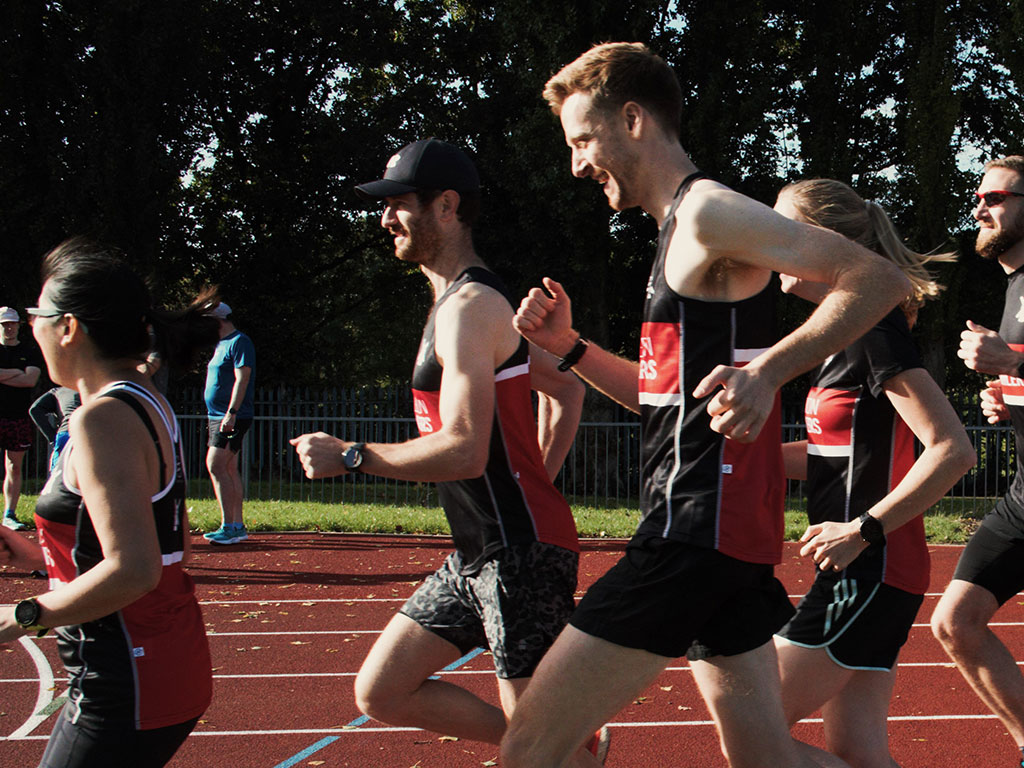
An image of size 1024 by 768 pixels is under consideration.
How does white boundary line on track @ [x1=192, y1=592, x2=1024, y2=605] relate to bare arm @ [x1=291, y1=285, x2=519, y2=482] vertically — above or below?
below

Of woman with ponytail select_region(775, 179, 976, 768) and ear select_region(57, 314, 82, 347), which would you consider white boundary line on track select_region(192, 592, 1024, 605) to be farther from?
ear select_region(57, 314, 82, 347)

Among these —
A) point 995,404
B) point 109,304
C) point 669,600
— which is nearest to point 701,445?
point 669,600

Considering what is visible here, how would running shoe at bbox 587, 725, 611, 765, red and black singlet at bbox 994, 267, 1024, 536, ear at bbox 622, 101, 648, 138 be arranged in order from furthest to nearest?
red and black singlet at bbox 994, 267, 1024, 536, running shoe at bbox 587, 725, 611, 765, ear at bbox 622, 101, 648, 138

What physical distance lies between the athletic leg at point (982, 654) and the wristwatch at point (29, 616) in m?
3.25

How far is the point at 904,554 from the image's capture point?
334 cm

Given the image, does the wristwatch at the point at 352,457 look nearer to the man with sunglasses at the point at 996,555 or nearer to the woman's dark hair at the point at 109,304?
the woman's dark hair at the point at 109,304

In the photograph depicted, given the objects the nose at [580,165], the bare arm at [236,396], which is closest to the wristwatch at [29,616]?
the nose at [580,165]

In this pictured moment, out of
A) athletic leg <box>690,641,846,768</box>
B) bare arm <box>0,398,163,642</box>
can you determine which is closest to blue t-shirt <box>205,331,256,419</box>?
bare arm <box>0,398,163,642</box>

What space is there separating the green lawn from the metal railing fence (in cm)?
164

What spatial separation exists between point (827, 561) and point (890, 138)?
2579 cm

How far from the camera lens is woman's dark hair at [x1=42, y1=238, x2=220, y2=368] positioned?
2.67 metres

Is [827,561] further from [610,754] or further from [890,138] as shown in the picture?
[890,138]

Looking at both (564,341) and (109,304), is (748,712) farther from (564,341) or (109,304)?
(109,304)

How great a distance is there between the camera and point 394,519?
1337 centimetres
